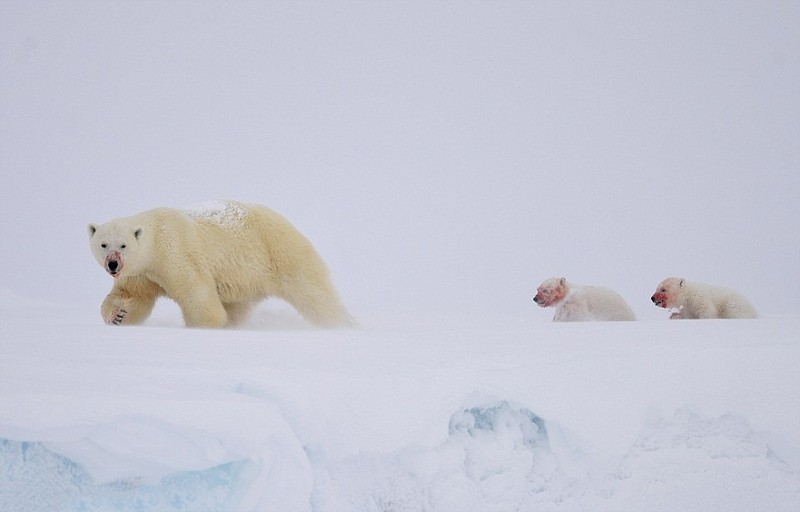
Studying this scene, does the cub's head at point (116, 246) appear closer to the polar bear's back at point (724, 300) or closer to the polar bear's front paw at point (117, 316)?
the polar bear's front paw at point (117, 316)

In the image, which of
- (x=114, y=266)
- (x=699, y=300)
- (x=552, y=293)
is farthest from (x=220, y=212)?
(x=699, y=300)

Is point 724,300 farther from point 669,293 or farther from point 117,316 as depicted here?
point 117,316

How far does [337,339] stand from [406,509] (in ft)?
4.44

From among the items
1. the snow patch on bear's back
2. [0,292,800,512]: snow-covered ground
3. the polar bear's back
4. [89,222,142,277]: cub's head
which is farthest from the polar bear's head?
[89,222,142,277]: cub's head

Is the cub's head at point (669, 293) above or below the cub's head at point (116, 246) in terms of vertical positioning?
below

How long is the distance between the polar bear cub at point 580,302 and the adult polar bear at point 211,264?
7.35ft

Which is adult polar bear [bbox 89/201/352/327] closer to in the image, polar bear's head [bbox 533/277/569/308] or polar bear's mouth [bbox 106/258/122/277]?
polar bear's mouth [bbox 106/258/122/277]

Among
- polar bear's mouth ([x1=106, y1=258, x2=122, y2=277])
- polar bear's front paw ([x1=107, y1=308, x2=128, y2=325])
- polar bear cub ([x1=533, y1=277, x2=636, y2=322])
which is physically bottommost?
polar bear's front paw ([x1=107, y1=308, x2=128, y2=325])

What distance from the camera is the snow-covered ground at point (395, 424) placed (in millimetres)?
2547

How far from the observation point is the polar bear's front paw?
16.6ft

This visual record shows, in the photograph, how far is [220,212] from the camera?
568cm

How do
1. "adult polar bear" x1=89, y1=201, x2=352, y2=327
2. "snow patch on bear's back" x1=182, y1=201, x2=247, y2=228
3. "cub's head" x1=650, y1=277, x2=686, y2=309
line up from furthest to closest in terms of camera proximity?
"cub's head" x1=650, y1=277, x2=686, y2=309, "snow patch on bear's back" x1=182, y1=201, x2=247, y2=228, "adult polar bear" x1=89, y1=201, x2=352, y2=327

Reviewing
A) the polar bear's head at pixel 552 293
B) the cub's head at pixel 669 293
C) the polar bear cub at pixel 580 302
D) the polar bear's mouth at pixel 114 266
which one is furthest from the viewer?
the polar bear's head at pixel 552 293

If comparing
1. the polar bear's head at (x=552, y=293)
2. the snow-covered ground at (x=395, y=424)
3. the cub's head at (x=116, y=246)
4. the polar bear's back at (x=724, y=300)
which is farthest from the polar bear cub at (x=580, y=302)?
the cub's head at (x=116, y=246)
